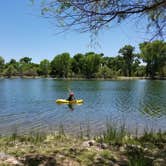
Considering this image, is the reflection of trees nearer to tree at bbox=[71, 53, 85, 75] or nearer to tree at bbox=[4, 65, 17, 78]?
tree at bbox=[71, 53, 85, 75]

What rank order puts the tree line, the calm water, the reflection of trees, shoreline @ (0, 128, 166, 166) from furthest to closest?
the tree line, the reflection of trees, the calm water, shoreline @ (0, 128, 166, 166)

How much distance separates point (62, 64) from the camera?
12681 cm

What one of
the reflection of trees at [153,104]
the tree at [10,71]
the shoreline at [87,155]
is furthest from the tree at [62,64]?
the shoreline at [87,155]

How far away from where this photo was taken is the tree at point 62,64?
126250mm

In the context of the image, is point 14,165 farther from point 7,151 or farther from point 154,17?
point 154,17

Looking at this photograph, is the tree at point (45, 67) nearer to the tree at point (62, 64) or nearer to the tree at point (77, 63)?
the tree at point (62, 64)

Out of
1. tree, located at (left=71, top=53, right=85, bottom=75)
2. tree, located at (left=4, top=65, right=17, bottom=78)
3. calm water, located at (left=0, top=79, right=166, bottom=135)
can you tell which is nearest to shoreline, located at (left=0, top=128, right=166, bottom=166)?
calm water, located at (left=0, top=79, right=166, bottom=135)

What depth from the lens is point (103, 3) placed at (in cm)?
609

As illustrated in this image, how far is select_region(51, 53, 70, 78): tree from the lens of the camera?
126 meters

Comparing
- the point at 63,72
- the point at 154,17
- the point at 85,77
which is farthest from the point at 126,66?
the point at 154,17

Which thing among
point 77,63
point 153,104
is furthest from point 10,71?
point 153,104

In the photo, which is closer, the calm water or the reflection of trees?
the calm water

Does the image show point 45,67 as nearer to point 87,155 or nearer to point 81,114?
point 81,114

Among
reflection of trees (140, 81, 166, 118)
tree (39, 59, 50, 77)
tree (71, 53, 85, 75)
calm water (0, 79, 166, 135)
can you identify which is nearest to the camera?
calm water (0, 79, 166, 135)
